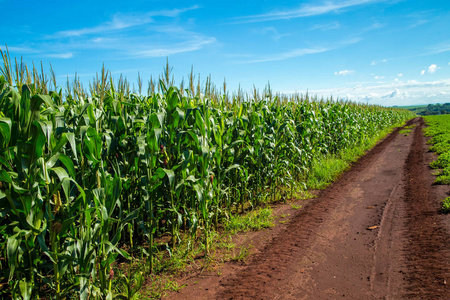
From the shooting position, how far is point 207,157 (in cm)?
404

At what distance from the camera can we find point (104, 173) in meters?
3.06

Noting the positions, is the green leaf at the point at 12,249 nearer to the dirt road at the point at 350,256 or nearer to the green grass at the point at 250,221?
the dirt road at the point at 350,256

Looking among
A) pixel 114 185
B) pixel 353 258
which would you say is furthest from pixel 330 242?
pixel 114 185

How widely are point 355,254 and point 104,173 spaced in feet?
12.1

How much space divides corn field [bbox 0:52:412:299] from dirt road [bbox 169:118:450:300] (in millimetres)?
842

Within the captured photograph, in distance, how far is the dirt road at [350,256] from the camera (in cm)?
336

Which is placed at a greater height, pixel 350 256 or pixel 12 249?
pixel 12 249

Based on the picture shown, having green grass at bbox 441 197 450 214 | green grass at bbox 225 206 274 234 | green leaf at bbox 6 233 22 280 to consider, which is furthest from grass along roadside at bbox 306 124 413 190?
green leaf at bbox 6 233 22 280

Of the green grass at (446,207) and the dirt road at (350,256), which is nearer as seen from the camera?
the dirt road at (350,256)

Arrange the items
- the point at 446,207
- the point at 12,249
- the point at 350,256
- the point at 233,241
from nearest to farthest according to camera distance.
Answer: the point at 12,249
the point at 350,256
the point at 233,241
the point at 446,207

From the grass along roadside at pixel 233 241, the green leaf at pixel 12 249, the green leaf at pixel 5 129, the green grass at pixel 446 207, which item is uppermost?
the green leaf at pixel 5 129

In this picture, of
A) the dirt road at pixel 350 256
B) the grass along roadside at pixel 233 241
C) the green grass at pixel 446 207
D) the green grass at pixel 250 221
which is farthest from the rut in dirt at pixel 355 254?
the green grass at pixel 250 221

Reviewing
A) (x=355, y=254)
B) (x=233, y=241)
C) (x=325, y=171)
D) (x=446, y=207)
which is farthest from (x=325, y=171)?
(x=233, y=241)

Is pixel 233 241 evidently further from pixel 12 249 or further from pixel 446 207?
pixel 446 207
